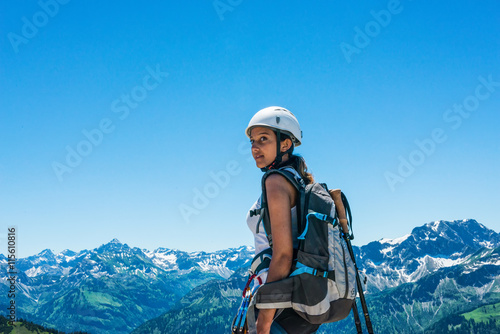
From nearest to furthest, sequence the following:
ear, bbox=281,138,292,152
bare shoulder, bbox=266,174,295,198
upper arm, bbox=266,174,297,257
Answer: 1. upper arm, bbox=266,174,297,257
2. bare shoulder, bbox=266,174,295,198
3. ear, bbox=281,138,292,152

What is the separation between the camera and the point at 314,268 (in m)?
4.21

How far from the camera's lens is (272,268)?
14.0ft

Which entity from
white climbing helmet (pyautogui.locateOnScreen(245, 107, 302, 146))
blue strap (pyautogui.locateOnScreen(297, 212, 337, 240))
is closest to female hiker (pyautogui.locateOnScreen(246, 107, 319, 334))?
white climbing helmet (pyautogui.locateOnScreen(245, 107, 302, 146))

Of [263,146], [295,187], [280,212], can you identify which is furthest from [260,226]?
[263,146]

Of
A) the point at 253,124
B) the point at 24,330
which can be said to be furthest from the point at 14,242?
the point at 24,330

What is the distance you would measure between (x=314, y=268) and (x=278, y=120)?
1.88 meters

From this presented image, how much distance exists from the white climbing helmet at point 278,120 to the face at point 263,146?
9cm

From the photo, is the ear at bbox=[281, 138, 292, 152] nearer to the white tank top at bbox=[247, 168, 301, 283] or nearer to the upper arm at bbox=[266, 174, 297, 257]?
the white tank top at bbox=[247, 168, 301, 283]

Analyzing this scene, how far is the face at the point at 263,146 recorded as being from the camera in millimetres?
5234

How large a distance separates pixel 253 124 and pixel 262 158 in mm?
428

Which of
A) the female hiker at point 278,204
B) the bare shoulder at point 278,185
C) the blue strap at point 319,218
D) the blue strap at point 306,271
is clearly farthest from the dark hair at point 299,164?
the blue strap at point 306,271

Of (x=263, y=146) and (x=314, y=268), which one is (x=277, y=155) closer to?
(x=263, y=146)

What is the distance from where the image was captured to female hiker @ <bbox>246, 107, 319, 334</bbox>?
14.0 feet

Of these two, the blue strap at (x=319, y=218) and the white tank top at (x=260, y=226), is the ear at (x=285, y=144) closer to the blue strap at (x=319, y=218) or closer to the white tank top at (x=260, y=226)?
the white tank top at (x=260, y=226)
